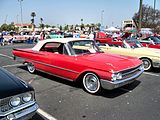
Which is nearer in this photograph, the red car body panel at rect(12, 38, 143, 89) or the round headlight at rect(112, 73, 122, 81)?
the round headlight at rect(112, 73, 122, 81)

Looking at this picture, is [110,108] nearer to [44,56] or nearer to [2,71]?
[2,71]

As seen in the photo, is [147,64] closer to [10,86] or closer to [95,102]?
[95,102]

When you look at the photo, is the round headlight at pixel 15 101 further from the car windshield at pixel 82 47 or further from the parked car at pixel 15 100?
the car windshield at pixel 82 47

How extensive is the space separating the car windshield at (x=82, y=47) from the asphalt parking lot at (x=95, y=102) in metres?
1.05

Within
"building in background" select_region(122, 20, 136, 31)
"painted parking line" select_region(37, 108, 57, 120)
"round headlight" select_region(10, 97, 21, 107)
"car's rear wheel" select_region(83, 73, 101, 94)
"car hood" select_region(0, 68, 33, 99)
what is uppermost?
"building in background" select_region(122, 20, 136, 31)

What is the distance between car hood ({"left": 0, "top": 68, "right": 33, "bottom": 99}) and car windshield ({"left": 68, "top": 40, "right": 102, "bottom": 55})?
261 cm

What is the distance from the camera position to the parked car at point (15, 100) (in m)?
2.63

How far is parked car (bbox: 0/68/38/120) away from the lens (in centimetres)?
263

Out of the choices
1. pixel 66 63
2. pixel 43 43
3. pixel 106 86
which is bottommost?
pixel 106 86

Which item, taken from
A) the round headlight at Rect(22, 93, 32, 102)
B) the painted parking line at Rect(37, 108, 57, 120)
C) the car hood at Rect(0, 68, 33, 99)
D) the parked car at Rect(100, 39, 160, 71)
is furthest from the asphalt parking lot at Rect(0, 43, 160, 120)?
the parked car at Rect(100, 39, 160, 71)

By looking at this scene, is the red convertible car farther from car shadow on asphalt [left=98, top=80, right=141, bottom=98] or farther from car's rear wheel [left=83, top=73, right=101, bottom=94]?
car shadow on asphalt [left=98, top=80, right=141, bottom=98]

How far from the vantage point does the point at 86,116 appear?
3785 millimetres

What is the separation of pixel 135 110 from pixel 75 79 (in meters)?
1.89

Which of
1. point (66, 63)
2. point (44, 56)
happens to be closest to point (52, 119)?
point (66, 63)
